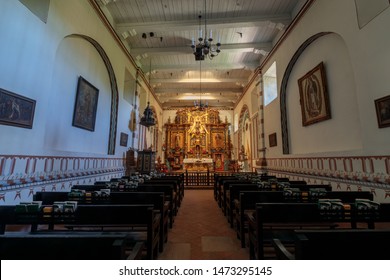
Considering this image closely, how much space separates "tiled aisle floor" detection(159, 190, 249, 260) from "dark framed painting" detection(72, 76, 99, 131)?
3.27 metres

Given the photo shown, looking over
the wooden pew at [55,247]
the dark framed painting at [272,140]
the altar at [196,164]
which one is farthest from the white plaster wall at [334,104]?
the altar at [196,164]

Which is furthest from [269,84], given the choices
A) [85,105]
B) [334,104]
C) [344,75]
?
[85,105]

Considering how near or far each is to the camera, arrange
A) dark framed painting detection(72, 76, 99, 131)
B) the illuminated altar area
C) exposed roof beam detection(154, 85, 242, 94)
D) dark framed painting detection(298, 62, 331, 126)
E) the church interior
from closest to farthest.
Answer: the church interior → dark framed painting detection(298, 62, 331, 126) → dark framed painting detection(72, 76, 99, 131) → exposed roof beam detection(154, 85, 242, 94) → the illuminated altar area

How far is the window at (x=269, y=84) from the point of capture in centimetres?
691

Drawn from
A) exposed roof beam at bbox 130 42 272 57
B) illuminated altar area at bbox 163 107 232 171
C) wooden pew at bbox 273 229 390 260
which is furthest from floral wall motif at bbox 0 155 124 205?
illuminated altar area at bbox 163 107 232 171

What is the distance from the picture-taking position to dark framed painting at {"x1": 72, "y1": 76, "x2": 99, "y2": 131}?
439cm

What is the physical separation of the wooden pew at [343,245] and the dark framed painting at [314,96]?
3.79m

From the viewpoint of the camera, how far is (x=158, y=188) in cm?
316

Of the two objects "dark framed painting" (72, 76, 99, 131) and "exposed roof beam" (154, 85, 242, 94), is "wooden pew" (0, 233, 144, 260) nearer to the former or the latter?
"dark framed painting" (72, 76, 99, 131)

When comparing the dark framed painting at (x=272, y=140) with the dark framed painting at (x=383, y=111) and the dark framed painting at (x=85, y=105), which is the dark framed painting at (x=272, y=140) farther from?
the dark framed painting at (x=85, y=105)

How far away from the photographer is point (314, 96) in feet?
14.6

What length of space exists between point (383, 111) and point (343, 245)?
275cm
